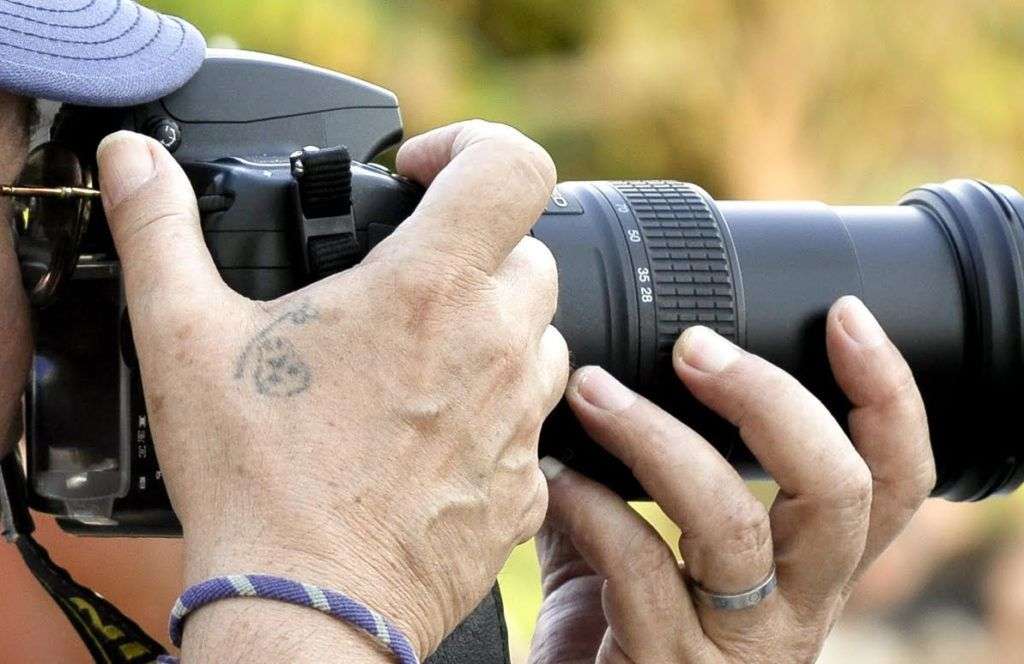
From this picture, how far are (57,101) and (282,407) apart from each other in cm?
23

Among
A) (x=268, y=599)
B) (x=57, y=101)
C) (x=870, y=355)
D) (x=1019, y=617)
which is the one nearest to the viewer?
(x=268, y=599)

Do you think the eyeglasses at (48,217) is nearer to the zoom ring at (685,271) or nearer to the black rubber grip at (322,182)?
the black rubber grip at (322,182)

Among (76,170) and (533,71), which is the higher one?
(76,170)

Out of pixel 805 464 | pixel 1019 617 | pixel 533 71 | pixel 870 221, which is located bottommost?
pixel 1019 617

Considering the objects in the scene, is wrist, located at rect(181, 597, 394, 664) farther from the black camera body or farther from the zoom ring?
the zoom ring

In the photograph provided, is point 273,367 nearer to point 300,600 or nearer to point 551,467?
point 300,600

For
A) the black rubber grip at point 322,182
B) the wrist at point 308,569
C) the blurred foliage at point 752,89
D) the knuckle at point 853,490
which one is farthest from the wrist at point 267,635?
the blurred foliage at point 752,89

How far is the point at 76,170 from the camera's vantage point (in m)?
0.81

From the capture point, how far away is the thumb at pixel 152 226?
0.72 metres

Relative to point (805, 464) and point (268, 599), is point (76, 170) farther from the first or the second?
point (805, 464)

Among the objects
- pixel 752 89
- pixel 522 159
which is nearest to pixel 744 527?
pixel 522 159

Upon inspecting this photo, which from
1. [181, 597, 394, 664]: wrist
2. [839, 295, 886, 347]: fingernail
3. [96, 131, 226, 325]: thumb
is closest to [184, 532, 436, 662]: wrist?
[181, 597, 394, 664]: wrist

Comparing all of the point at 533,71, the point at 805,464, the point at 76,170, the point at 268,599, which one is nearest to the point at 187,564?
the point at 268,599

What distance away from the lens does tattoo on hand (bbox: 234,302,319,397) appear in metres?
0.70
